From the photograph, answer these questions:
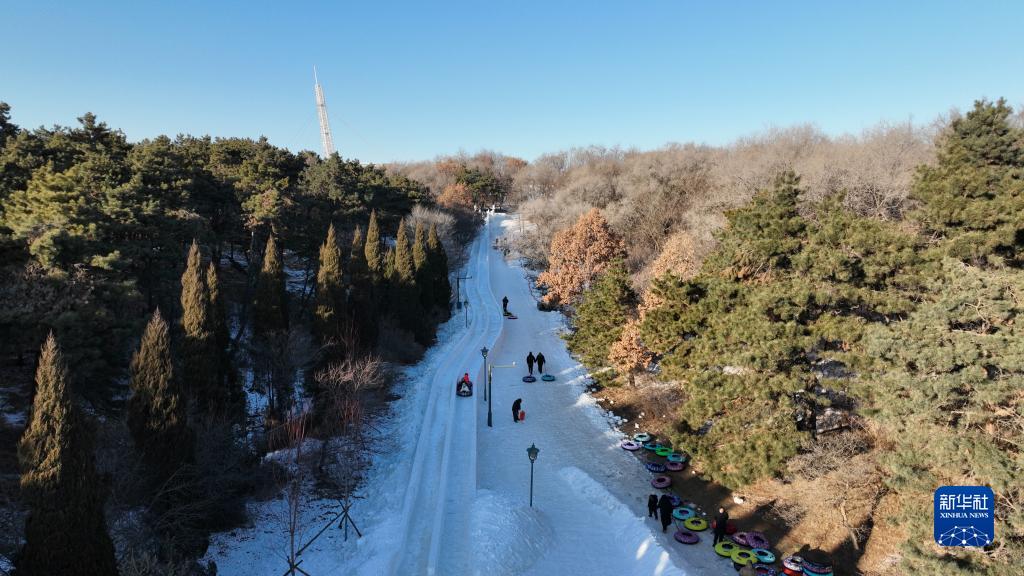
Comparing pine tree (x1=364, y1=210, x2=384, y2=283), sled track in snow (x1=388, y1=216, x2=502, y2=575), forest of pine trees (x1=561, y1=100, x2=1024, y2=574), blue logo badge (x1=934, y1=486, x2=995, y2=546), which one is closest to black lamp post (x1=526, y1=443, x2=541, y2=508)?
sled track in snow (x1=388, y1=216, x2=502, y2=575)

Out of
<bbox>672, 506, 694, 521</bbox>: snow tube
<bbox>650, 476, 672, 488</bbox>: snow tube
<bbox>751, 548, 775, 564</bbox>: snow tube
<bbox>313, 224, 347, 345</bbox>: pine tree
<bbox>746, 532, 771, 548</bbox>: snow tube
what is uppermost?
<bbox>313, 224, 347, 345</bbox>: pine tree

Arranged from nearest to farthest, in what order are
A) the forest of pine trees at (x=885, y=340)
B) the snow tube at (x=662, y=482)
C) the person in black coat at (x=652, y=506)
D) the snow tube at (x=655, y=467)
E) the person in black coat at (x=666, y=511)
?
the forest of pine trees at (x=885, y=340) → the person in black coat at (x=666, y=511) → the person in black coat at (x=652, y=506) → the snow tube at (x=662, y=482) → the snow tube at (x=655, y=467)

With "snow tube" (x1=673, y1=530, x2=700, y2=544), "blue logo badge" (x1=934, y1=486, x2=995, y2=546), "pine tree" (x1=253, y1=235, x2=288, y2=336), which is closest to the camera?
"blue logo badge" (x1=934, y1=486, x2=995, y2=546)

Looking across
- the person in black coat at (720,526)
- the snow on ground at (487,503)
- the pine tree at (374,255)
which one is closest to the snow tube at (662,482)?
the snow on ground at (487,503)

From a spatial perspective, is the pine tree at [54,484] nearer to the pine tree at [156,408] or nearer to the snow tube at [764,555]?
the pine tree at [156,408]

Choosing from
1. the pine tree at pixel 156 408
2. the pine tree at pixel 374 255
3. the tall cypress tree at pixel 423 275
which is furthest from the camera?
the tall cypress tree at pixel 423 275

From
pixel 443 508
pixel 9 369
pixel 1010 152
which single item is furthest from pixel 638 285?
pixel 9 369

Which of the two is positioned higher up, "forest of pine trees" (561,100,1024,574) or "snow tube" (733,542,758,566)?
"forest of pine trees" (561,100,1024,574)

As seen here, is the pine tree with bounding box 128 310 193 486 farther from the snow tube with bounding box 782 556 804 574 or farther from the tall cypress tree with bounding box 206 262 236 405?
the snow tube with bounding box 782 556 804 574

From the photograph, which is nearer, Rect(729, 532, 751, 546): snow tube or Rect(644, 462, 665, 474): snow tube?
Rect(729, 532, 751, 546): snow tube
